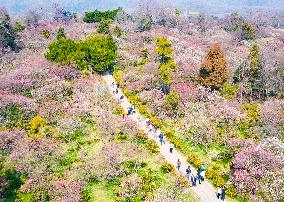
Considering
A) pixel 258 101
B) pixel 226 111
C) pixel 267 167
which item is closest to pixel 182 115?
pixel 226 111

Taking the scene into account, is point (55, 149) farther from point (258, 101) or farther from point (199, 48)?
point (199, 48)

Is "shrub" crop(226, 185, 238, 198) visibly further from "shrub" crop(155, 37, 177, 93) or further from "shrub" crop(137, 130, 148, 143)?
"shrub" crop(155, 37, 177, 93)

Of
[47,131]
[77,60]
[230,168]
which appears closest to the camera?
[230,168]

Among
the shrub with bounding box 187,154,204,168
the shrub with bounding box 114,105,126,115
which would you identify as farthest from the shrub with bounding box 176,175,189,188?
the shrub with bounding box 114,105,126,115

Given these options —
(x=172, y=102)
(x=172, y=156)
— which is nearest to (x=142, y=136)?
(x=172, y=156)

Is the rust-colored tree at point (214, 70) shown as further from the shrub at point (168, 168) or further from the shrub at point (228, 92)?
the shrub at point (168, 168)

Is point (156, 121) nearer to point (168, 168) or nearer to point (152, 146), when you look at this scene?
point (152, 146)

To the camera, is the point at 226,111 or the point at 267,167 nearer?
the point at 267,167

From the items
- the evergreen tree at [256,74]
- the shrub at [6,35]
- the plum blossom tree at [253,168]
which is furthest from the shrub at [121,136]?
the shrub at [6,35]
